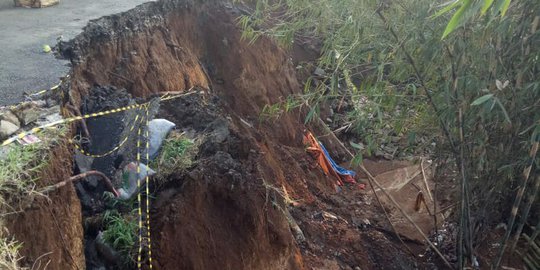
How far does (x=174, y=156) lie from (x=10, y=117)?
1.16m

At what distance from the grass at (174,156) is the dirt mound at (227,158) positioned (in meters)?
0.06

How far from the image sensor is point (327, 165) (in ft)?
25.3

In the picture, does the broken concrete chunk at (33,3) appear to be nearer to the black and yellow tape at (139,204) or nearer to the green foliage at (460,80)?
the black and yellow tape at (139,204)

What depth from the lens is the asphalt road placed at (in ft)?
13.9

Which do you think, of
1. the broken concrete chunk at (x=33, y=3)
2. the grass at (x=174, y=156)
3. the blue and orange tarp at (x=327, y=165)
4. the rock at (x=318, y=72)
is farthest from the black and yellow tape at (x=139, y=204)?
the rock at (x=318, y=72)

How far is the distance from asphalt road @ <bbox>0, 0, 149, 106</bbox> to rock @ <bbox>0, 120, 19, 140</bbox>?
0.48 m

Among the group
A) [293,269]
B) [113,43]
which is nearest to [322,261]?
[293,269]

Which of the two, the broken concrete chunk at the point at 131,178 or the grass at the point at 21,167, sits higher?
the grass at the point at 21,167

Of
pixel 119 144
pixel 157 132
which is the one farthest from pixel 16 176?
pixel 157 132

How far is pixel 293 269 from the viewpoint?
411cm

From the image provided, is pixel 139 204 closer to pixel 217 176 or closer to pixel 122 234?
pixel 122 234

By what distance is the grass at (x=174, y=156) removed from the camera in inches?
150

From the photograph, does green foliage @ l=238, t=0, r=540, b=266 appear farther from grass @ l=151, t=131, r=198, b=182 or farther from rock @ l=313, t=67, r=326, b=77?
rock @ l=313, t=67, r=326, b=77

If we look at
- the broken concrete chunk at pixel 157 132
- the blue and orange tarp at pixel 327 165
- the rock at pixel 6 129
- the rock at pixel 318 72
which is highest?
the rock at pixel 6 129
